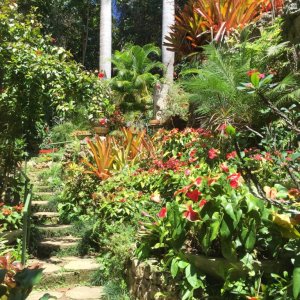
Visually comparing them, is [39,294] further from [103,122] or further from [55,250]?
[103,122]

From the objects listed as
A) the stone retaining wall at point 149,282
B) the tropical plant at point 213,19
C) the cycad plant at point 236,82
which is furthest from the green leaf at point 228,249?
the tropical plant at point 213,19

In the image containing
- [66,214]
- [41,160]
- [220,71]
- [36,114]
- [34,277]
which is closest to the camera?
[34,277]

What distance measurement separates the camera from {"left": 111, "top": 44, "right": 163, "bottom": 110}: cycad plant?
13.4 metres

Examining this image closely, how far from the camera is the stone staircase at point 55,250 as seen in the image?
4797 millimetres

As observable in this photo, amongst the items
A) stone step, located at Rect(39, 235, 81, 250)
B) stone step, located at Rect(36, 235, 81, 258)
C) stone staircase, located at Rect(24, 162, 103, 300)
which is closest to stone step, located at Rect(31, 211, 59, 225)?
stone staircase, located at Rect(24, 162, 103, 300)

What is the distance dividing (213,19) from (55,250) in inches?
180

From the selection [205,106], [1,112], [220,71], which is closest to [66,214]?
[1,112]

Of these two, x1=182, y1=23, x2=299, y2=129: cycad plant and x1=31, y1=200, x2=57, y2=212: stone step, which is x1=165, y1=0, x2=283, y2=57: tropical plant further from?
x1=31, y1=200, x2=57, y2=212: stone step

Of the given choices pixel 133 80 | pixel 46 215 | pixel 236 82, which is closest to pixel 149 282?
pixel 236 82

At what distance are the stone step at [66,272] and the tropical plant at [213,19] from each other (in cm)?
390

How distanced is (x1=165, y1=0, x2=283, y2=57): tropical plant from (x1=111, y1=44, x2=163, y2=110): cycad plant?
490cm

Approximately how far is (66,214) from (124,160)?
1.30 meters

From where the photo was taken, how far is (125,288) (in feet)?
13.6

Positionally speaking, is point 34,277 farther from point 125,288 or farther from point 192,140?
point 192,140
